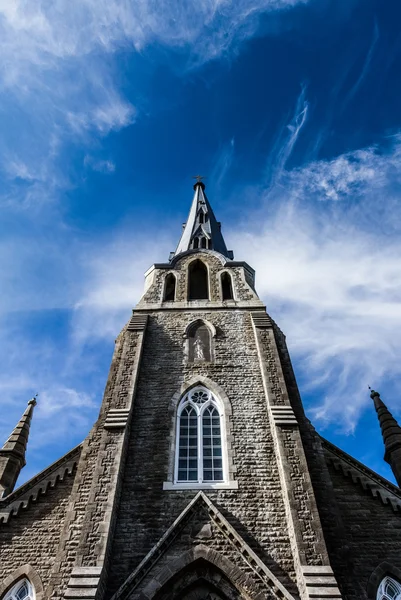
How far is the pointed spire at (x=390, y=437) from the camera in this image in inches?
508

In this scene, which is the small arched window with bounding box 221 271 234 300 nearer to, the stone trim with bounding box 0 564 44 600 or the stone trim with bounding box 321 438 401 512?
the stone trim with bounding box 321 438 401 512

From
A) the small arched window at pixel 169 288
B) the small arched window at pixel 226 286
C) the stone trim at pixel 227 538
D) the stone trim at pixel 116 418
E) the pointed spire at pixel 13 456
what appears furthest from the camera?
the small arched window at pixel 169 288

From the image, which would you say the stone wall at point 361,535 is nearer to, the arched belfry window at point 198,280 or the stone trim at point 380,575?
the stone trim at point 380,575

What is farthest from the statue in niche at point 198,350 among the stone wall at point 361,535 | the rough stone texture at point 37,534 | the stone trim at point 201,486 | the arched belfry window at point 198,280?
the rough stone texture at point 37,534

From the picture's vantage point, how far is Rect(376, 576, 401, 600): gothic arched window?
31.9 ft

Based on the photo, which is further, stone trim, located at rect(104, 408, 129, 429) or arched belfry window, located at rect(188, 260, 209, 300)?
arched belfry window, located at rect(188, 260, 209, 300)

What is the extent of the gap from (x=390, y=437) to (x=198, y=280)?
10.6m

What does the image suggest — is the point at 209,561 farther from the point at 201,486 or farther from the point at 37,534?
the point at 37,534

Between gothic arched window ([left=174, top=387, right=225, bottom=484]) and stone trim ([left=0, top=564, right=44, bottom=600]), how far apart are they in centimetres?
376

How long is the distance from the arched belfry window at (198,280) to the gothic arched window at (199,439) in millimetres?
6774

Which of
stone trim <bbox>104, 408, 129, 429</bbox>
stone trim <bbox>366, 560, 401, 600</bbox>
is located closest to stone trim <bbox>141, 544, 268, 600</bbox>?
stone trim <bbox>366, 560, 401, 600</bbox>

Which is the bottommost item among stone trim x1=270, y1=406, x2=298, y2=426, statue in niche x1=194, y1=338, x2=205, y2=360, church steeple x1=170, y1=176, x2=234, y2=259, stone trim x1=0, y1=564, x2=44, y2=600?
stone trim x1=0, y1=564, x2=44, y2=600

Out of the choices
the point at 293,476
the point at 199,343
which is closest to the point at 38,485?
the point at 199,343

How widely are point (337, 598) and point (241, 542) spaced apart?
2.10 metres
